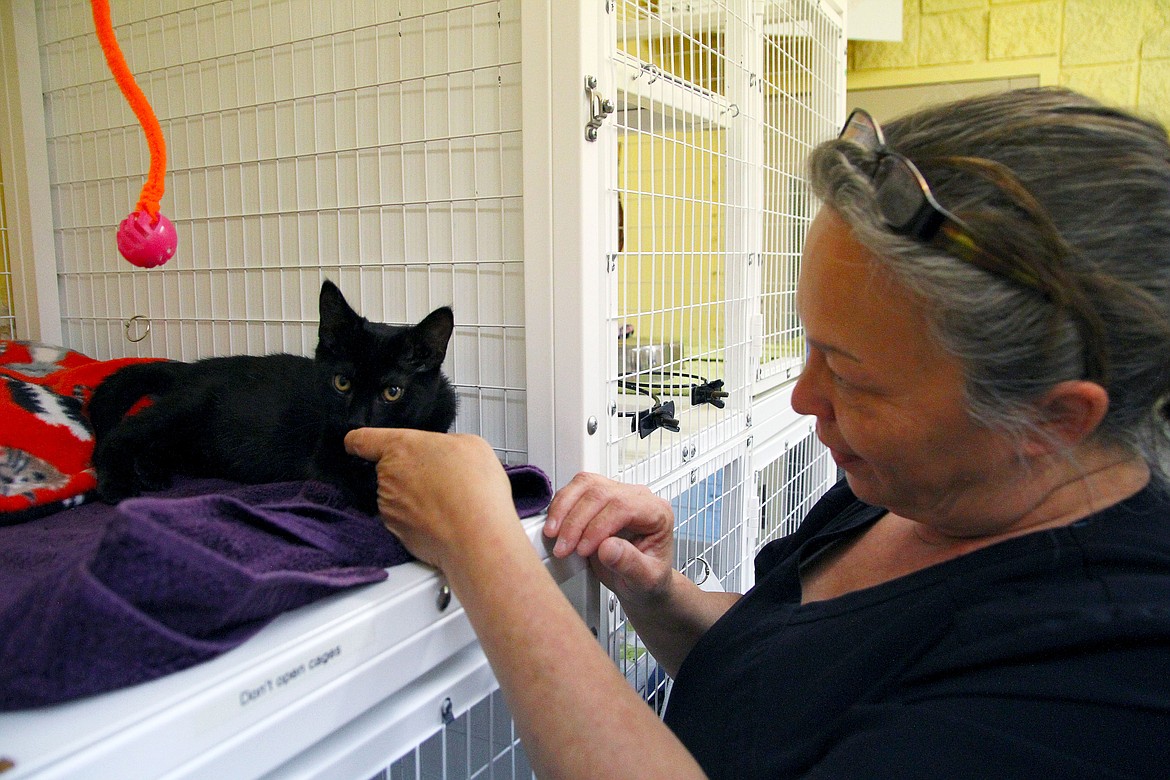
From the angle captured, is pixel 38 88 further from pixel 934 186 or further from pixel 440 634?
pixel 934 186

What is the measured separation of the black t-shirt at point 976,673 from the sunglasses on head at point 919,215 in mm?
175

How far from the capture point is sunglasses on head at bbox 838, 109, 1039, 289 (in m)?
0.44

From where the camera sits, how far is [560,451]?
0.77 metres

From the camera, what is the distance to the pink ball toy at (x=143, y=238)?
72 cm

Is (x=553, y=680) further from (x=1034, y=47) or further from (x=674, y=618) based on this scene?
(x=1034, y=47)

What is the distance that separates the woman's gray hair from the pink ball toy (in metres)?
0.65

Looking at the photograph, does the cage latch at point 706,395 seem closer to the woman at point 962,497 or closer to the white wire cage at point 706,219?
the white wire cage at point 706,219

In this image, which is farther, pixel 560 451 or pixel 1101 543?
pixel 560 451

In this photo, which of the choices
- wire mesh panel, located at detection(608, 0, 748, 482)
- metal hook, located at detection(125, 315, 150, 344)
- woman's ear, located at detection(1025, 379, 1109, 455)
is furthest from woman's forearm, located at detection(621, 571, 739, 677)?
metal hook, located at detection(125, 315, 150, 344)

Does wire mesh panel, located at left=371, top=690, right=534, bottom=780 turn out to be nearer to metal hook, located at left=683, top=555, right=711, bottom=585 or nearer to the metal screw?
the metal screw

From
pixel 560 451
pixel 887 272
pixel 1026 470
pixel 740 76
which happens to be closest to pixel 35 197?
pixel 560 451

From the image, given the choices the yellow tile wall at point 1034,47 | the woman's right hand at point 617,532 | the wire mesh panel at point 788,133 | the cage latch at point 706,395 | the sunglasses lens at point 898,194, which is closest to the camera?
the sunglasses lens at point 898,194

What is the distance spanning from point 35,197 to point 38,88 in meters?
0.16

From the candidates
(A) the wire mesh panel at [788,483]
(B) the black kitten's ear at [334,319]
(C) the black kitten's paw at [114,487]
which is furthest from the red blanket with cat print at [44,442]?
(A) the wire mesh panel at [788,483]
